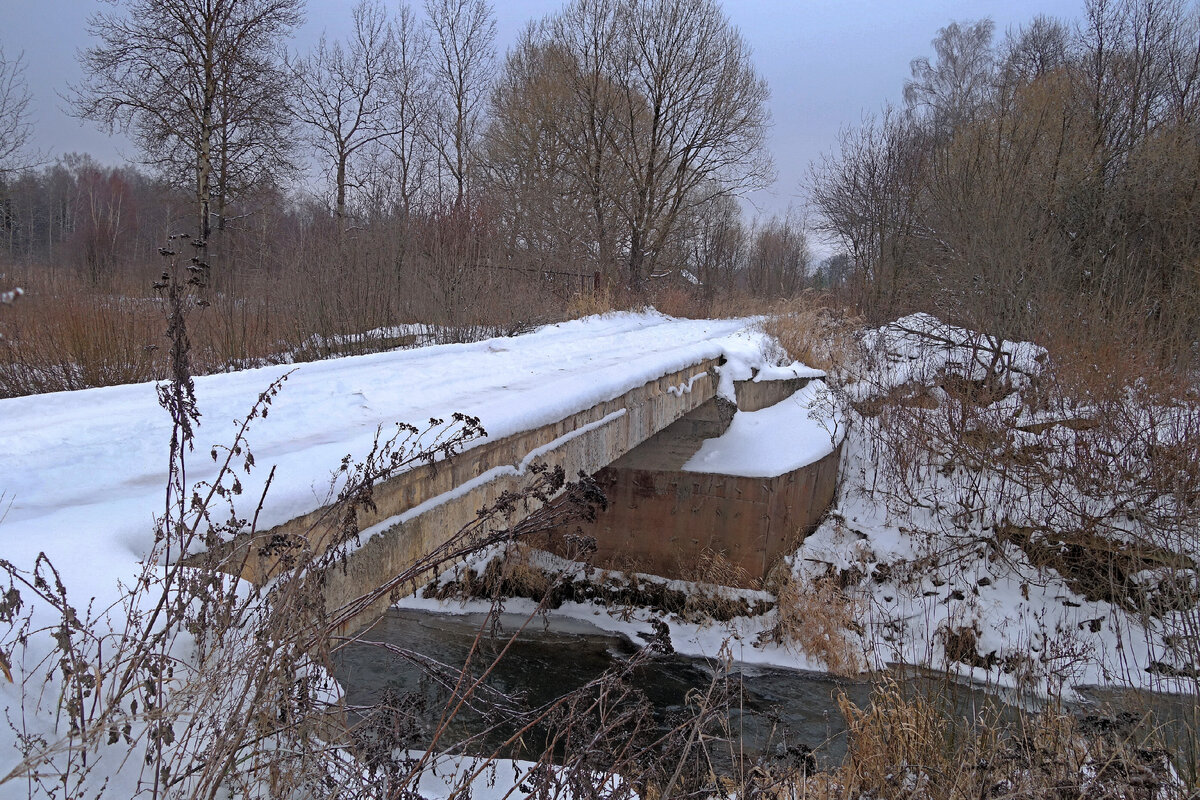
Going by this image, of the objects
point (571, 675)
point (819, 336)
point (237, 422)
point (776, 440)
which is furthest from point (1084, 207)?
point (237, 422)

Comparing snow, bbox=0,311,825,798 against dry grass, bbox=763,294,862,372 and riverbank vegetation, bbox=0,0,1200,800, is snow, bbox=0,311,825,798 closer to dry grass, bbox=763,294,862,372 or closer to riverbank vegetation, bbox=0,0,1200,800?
riverbank vegetation, bbox=0,0,1200,800

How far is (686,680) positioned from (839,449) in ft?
16.3

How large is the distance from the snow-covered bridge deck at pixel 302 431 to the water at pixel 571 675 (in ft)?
7.39

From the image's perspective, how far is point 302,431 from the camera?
349 centimetres

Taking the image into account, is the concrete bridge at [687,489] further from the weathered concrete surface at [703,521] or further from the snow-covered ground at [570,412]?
the snow-covered ground at [570,412]

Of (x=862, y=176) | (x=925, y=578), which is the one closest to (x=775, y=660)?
(x=925, y=578)

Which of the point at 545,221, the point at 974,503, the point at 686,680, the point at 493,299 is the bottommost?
the point at 686,680

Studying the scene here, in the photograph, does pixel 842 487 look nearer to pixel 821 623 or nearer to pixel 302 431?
pixel 821 623

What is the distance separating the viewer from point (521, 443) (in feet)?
13.3

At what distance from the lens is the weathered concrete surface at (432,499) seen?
2275mm

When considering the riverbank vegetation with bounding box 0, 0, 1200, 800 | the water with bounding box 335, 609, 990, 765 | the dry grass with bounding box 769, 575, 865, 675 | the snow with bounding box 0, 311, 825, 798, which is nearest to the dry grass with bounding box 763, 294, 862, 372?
the riverbank vegetation with bounding box 0, 0, 1200, 800

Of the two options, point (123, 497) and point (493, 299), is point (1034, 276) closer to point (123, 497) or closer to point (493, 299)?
point (493, 299)

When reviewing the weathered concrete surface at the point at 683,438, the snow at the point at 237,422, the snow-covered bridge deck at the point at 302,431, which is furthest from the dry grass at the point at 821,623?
the snow at the point at 237,422

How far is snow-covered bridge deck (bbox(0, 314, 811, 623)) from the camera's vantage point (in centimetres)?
→ 208
